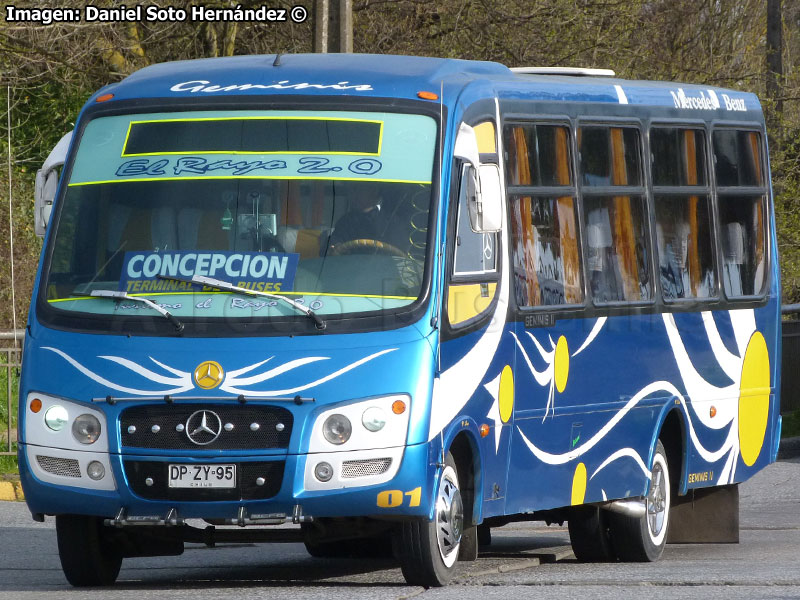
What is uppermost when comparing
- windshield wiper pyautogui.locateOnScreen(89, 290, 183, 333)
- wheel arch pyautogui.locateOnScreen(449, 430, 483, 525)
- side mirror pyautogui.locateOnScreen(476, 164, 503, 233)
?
side mirror pyautogui.locateOnScreen(476, 164, 503, 233)

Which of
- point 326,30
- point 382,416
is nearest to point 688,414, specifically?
point 382,416

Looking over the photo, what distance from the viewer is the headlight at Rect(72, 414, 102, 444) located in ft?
26.5

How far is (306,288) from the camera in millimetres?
8195

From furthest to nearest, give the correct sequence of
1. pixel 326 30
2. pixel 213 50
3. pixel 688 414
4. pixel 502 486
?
pixel 213 50 → pixel 326 30 → pixel 688 414 → pixel 502 486

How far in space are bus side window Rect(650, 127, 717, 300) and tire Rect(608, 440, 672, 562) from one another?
1.13 metres

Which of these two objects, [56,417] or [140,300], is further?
[140,300]

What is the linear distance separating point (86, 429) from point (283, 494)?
1.04m

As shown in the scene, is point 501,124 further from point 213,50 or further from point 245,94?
point 213,50

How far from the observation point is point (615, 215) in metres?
10.5

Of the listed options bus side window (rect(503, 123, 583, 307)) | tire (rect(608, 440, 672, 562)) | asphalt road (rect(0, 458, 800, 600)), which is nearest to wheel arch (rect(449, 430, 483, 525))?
asphalt road (rect(0, 458, 800, 600))

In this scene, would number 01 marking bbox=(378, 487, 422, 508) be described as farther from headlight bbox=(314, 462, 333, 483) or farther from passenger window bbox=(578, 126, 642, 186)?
passenger window bbox=(578, 126, 642, 186)

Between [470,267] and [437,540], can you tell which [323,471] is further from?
[470,267]

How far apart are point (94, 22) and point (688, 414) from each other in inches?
469

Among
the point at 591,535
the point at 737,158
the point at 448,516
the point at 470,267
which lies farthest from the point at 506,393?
the point at 737,158
